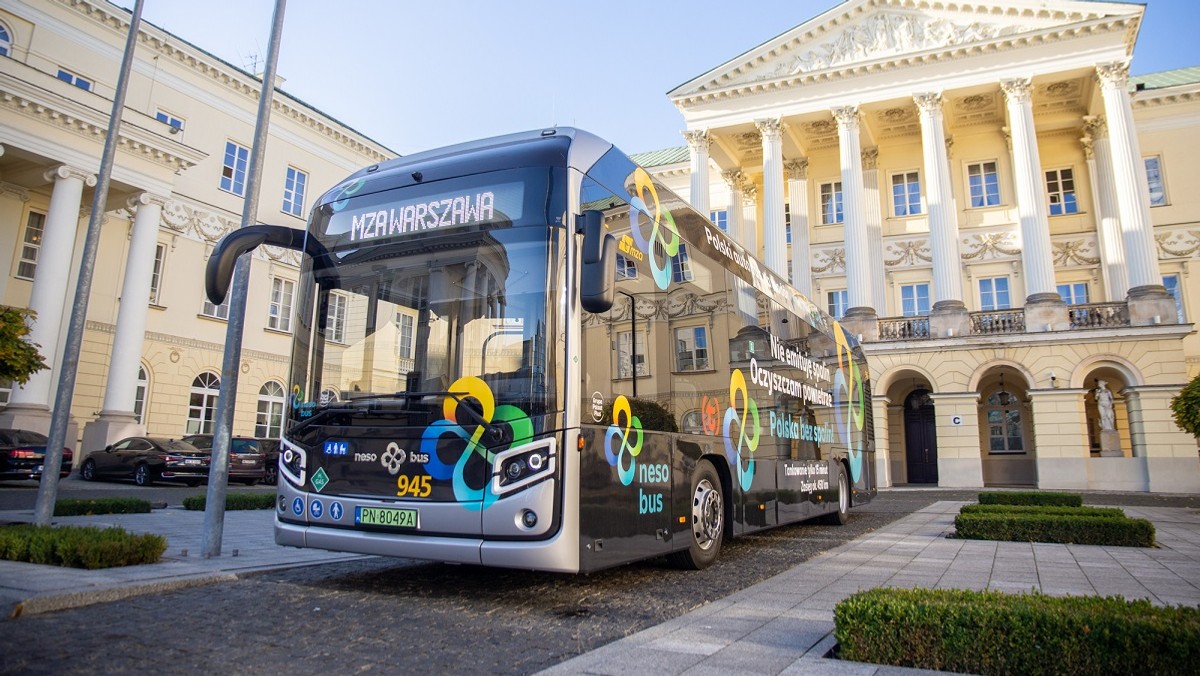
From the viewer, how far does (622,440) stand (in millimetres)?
5969

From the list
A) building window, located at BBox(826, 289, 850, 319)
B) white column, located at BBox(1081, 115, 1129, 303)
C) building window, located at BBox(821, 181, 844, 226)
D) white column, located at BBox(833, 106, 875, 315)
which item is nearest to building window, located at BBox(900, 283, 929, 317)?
building window, located at BBox(826, 289, 850, 319)

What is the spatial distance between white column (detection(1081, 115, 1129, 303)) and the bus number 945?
31.5m

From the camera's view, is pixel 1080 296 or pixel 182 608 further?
pixel 1080 296

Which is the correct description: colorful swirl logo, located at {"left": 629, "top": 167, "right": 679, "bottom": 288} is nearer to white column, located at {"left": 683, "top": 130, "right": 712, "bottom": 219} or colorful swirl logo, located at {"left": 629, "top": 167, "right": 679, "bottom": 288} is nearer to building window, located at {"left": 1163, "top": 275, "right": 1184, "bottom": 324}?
white column, located at {"left": 683, "top": 130, "right": 712, "bottom": 219}

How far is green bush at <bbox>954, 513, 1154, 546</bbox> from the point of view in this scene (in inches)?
398

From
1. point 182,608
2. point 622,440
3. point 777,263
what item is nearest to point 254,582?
point 182,608

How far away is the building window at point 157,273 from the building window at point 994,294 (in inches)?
1308

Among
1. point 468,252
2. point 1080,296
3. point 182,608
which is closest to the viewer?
point 182,608

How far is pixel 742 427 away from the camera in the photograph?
8.23m

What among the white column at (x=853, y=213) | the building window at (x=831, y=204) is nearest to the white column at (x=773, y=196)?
the white column at (x=853, y=213)

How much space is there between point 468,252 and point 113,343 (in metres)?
23.9

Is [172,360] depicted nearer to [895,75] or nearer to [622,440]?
[622,440]

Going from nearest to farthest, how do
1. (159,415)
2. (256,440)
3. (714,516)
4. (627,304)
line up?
(627,304)
(714,516)
(256,440)
(159,415)

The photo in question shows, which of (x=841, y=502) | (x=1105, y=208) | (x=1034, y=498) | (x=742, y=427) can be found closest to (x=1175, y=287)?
Answer: (x=1105, y=208)
